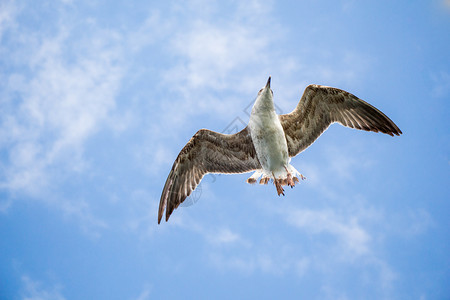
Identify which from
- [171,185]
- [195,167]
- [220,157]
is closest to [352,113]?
[220,157]

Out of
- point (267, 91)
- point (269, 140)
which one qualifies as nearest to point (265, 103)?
point (267, 91)

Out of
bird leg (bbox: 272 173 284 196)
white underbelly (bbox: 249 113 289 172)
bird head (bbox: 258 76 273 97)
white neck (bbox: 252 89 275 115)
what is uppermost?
bird head (bbox: 258 76 273 97)

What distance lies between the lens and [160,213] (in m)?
12.1

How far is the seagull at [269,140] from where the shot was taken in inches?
445

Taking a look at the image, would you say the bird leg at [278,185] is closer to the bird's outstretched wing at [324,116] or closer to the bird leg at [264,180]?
the bird leg at [264,180]

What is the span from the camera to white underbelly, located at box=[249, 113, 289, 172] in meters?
11.2

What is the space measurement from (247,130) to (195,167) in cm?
200

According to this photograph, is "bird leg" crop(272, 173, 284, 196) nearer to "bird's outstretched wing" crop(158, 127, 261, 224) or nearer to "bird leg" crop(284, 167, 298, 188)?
"bird leg" crop(284, 167, 298, 188)

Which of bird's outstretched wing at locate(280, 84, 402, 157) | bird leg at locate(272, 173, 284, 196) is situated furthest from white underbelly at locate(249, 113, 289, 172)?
bird's outstretched wing at locate(280, 84, 402, 157)

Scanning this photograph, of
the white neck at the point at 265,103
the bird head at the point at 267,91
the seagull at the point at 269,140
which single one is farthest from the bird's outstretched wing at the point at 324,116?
the bird head at the point at 267,91

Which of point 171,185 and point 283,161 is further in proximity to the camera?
point 171,185

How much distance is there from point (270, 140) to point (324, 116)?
1811mm

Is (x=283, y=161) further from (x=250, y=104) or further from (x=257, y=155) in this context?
(x=250, y=104)

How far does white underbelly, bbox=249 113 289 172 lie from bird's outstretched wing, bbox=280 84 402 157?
1.82 ft
